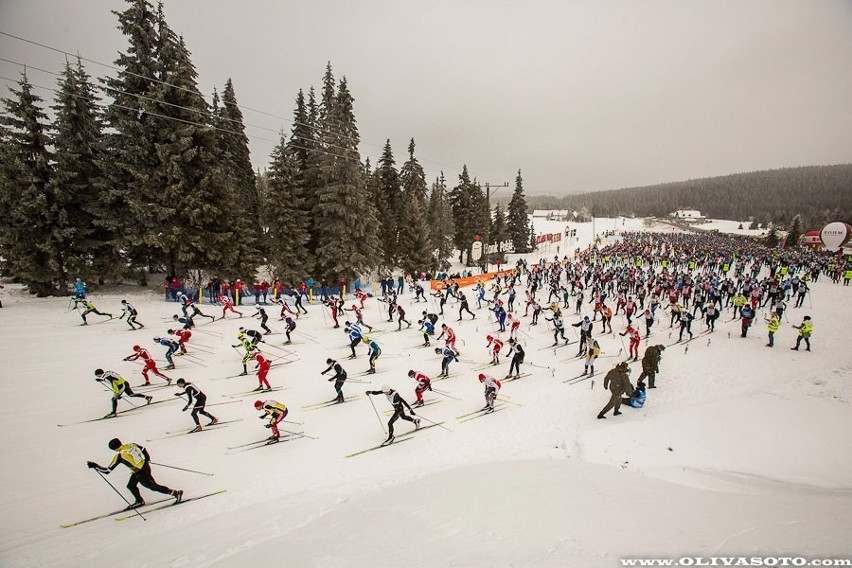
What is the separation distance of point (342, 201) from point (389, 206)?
49.8 feet

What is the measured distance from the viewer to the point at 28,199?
19.0 m

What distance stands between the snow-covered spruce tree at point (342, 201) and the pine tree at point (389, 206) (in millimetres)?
10146

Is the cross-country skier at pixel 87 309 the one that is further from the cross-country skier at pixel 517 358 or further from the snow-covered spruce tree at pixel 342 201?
the cross-country skier at pixel 517 358

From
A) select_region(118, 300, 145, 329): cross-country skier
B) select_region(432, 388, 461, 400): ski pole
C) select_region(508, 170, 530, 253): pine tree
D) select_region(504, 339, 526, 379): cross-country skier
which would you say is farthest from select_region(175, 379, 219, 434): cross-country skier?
select_region(508, 170, 530, 253): pine tree

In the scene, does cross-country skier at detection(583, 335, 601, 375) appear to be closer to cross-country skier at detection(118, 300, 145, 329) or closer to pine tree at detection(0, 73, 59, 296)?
cross-country skier at detection(118, 300, 145, 329)

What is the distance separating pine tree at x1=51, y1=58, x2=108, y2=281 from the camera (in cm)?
2022

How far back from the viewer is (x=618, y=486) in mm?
7941

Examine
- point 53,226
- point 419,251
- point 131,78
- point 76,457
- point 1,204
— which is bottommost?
point 76,457

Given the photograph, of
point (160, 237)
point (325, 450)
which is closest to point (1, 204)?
point (160, 237)

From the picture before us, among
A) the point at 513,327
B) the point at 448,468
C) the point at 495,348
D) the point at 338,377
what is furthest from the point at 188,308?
the point at 448,468

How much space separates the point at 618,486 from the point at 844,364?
46.3 ft

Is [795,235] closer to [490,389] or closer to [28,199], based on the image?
[490,389]

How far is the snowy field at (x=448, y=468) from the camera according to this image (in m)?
6.19

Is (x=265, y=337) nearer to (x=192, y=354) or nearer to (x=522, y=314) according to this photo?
(x=192, y=354)
